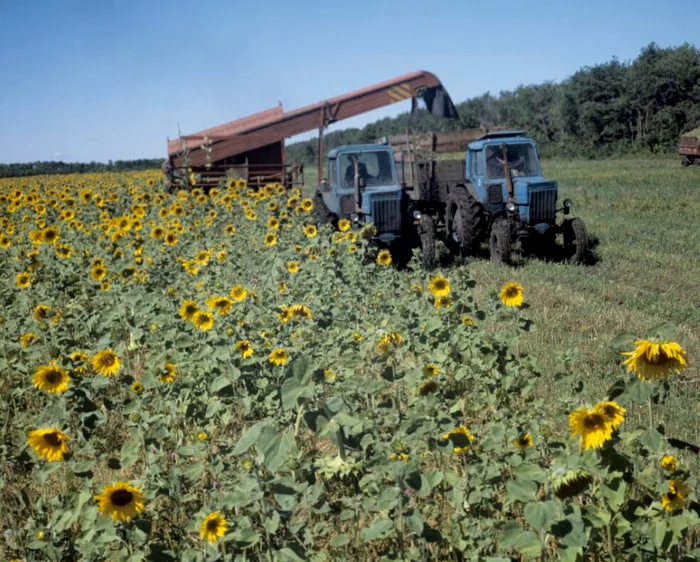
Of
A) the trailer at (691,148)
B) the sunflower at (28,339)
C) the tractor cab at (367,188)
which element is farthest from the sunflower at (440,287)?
the trailer at (691,148)

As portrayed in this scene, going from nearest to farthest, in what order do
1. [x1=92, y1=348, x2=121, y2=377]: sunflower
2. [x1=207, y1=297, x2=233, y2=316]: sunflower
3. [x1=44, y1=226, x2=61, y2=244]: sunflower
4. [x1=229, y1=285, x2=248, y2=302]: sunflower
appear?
[x1=92, y1=348, x2=121, y2=377]: sunflower < [x1=207, y1=297, x2=233, y2=316]: sunflower < [x1=229, y1=285, x2=248, y2=302]: sunflower < [x1=44, y1=226, x2=61, y2=244]: sunflower

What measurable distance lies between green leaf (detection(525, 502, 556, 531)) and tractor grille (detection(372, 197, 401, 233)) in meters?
6.36

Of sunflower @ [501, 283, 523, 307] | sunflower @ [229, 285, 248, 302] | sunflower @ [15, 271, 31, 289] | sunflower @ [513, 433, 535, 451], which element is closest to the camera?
sunflower @ [513, 433, 535, 451]

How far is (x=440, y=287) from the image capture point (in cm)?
377

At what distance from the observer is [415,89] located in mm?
13133

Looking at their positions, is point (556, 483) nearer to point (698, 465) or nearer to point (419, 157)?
point (698, 465)

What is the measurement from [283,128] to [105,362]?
11.1 metres

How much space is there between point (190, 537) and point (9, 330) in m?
2.34

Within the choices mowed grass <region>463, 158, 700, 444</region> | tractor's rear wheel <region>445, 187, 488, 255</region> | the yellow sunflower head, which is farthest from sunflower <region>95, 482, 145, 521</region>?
tractor's rear wheel <region>445, 187, 488, 255</region>

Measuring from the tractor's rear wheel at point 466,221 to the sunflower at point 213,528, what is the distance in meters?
6.73

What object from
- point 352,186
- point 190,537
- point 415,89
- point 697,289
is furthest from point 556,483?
point 415,89

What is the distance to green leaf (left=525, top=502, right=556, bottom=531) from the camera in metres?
1.65

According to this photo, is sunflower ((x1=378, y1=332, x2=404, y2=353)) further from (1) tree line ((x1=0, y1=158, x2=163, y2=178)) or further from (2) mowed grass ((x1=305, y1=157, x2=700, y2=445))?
(1) tree line ((x1=0, y1=158, x2=163, y2=178))

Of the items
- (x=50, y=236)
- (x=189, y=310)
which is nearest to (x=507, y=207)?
(x=50, y=236)
